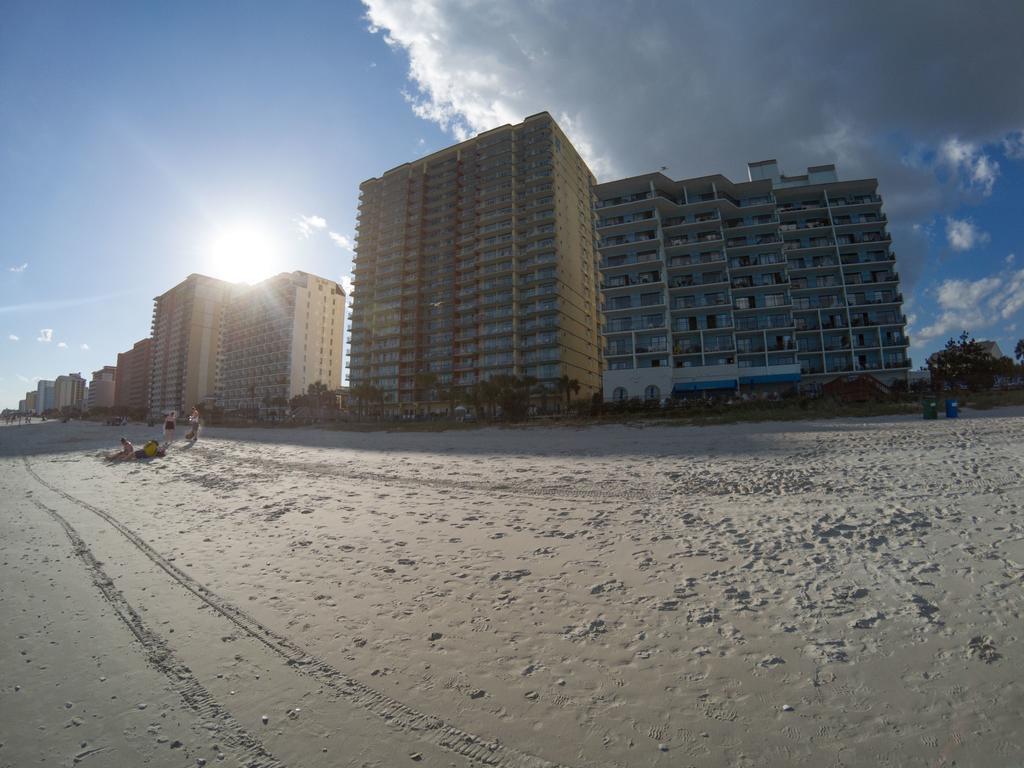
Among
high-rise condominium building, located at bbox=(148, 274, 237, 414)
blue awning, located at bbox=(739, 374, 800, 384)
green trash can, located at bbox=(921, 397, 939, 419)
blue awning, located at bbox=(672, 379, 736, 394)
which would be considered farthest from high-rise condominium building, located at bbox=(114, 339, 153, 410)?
green trash can, located at bbox=(921, 397, 939, 419)

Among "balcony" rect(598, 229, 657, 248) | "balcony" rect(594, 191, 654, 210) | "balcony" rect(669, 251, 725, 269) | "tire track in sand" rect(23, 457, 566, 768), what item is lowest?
"tire track in sand" rect(23, 457, 566, 768)

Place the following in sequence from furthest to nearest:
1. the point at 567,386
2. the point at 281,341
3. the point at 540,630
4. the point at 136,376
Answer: the point at 136,376
the point at 281,341
the point at 567,386
the point at 540,630

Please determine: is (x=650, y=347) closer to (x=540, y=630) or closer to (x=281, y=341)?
(x=540, y=630)

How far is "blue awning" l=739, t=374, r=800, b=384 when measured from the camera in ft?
151

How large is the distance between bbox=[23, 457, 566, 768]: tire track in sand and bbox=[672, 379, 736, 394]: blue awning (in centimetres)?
4843

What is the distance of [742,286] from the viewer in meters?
50.3

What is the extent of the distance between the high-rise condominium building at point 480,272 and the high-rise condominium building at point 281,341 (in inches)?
1220

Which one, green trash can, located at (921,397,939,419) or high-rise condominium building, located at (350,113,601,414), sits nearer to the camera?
green trash can, located at (921,397,939,419)

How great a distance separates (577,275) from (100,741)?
81.4m

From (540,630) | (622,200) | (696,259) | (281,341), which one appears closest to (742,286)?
(696,259)

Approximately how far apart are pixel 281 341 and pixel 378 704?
423 feet

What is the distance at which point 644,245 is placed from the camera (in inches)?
2051

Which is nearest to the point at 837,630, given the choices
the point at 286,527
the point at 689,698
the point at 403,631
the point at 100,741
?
the point at 689,698

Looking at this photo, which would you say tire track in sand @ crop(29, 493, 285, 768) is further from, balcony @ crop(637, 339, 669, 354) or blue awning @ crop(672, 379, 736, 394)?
balcony @ crop(637, 339, 669, 354)
